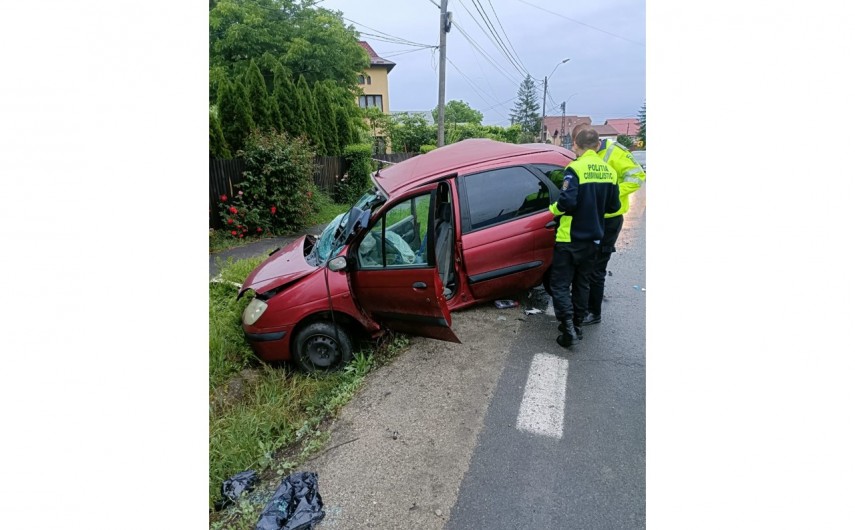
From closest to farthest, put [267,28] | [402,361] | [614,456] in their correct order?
[614,456]
[402,361]
[267,28]

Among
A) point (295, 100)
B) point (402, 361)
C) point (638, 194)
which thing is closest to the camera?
point (402, 361)

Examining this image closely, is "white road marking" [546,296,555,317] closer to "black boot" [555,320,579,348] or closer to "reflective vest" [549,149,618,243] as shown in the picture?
"black boot" [555,320,579,348]

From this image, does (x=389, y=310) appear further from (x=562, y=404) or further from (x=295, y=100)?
(x=295, y=100)

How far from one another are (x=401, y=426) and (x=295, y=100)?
430 inches

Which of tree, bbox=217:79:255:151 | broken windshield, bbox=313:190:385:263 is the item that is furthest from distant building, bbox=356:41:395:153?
broken windshield, bbox=313:190:385:263

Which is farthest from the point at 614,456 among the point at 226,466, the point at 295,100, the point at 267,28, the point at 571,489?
the point at 267,28

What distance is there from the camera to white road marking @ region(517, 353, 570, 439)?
286 cm

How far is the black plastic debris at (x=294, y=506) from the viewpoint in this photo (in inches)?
85.6

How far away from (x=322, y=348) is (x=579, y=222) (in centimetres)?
244

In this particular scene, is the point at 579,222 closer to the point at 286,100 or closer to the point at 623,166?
the point at 623,166

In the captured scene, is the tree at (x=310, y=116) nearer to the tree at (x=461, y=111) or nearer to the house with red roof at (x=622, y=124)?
the tree at (x=461, y=111)

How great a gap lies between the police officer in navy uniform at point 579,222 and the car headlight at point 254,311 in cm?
251

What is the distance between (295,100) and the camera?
A: 1177 centimetres

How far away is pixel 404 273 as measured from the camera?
344cm
